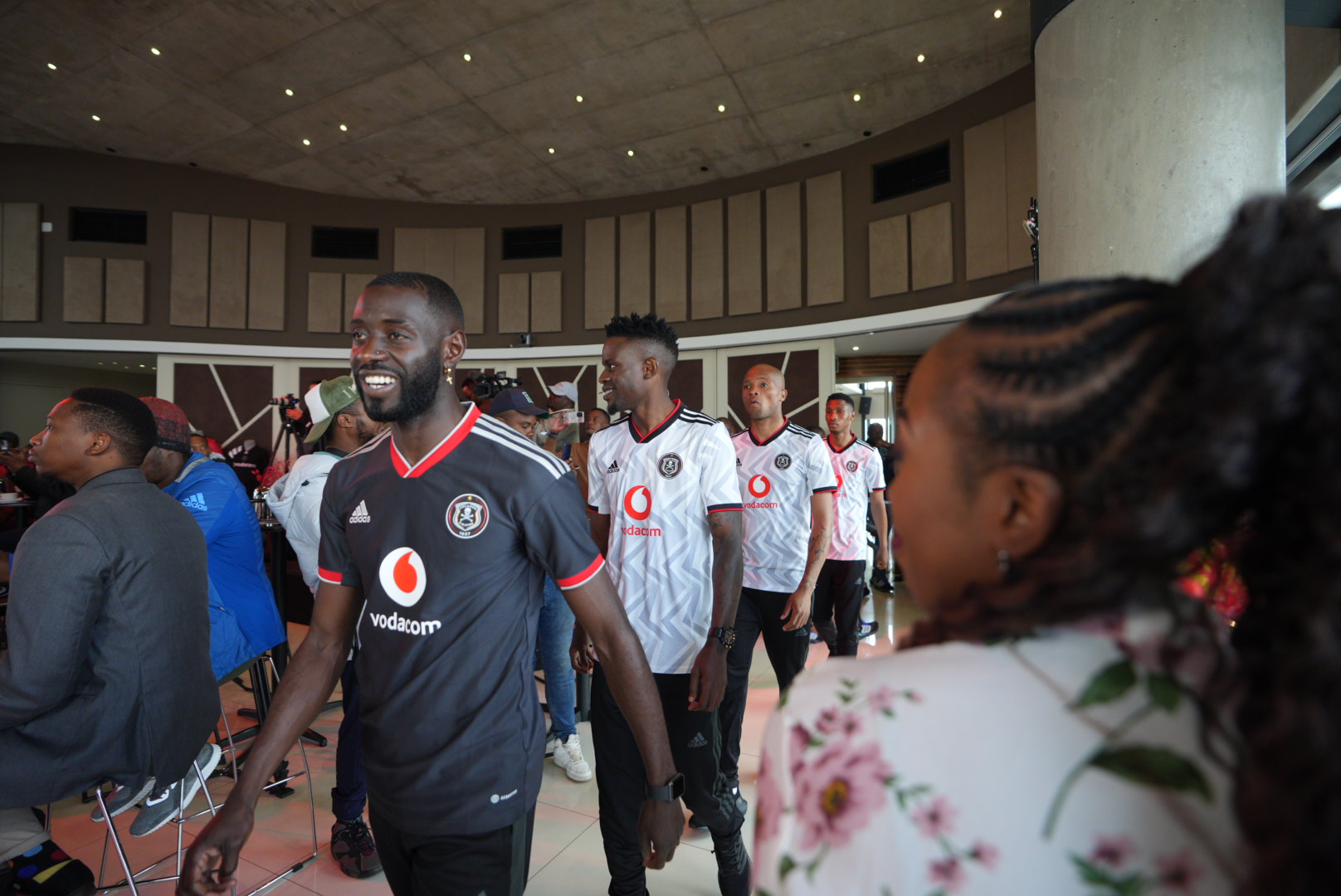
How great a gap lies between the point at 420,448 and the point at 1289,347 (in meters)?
1.42

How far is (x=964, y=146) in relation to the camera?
9117 mm

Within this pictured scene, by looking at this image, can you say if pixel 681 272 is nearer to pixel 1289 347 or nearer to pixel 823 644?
pixel 823 644

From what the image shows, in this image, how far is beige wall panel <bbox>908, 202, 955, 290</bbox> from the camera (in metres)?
9.29

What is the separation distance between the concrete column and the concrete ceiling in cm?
615

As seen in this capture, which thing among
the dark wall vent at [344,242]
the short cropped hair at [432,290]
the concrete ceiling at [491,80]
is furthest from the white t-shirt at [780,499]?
the dark wall vent at [344,242]

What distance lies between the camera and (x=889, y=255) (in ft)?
32.3

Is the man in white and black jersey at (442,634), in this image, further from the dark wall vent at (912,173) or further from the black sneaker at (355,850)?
the dark wall vent at (912,173)

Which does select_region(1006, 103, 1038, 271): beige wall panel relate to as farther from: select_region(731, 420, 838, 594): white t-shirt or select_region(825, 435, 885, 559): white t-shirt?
select_region(731, 420, 838, 594): white t-shirt

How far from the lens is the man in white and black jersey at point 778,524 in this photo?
3.12m

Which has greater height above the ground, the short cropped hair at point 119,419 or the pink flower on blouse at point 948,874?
the short cropped hair at point 119,419

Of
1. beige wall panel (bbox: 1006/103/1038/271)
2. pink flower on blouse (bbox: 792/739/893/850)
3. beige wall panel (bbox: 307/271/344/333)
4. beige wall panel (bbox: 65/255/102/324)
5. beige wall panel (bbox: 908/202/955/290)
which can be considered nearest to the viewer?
pink flower on blouse (bbox: 792/739/893/850)

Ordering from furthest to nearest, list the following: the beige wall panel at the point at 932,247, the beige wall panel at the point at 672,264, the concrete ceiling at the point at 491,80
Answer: the beige wall panel at the point at 672,264 → the beige wall panel at the point at 932,247 → the concrete ceiling at the point at 491,80

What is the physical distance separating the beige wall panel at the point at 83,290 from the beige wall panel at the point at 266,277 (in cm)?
218

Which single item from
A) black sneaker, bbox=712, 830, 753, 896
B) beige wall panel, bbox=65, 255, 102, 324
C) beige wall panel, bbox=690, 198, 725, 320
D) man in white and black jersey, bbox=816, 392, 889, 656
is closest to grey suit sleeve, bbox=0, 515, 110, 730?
black sneaker, bbox=712, 830, 753, 896
